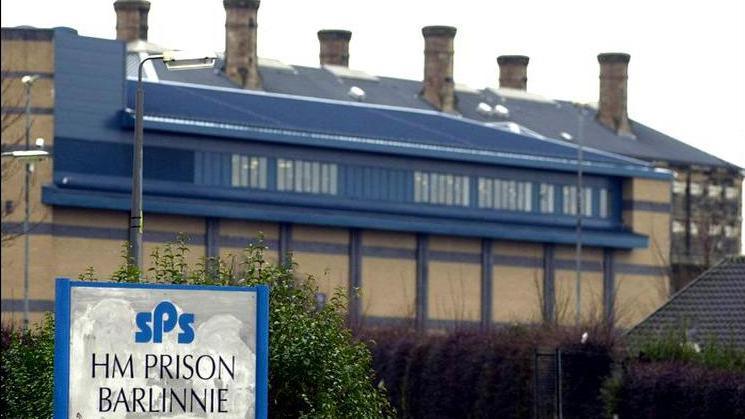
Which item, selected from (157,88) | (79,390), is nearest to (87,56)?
(157,88)

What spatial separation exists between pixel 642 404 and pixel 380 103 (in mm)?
76141

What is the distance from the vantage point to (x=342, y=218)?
99.2 m

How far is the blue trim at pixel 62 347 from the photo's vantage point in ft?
73.0

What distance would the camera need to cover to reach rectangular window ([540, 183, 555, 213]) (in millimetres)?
109562

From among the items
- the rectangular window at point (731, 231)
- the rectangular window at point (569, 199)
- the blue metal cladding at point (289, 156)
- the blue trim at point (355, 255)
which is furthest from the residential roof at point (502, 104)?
the blue trim at point (355, 255)

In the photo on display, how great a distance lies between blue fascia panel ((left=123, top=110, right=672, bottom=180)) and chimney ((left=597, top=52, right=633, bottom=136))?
57.5ft

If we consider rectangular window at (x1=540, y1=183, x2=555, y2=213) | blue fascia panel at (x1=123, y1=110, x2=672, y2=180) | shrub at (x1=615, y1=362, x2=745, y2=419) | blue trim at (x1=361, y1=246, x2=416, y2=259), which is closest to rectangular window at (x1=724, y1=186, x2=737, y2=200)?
blue fascia panel at (x1=123, y1=110, x2=672, y2=180)

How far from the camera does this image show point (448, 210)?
4158 inches

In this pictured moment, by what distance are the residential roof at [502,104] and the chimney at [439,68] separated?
877mm

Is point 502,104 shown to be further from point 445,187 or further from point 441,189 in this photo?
point 441,189

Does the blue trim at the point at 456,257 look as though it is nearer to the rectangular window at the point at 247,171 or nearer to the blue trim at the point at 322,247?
the blue trim at the point at 322,247

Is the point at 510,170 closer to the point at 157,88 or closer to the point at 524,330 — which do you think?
the point at 157,88

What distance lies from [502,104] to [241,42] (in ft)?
68.7

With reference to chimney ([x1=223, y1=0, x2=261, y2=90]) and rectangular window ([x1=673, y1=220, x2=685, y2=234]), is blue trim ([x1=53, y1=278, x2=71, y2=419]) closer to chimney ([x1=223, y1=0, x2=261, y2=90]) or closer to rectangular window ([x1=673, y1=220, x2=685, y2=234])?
Result: chimney ([x1=223, y1=0, x2=261, y2=90])
